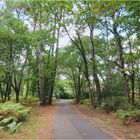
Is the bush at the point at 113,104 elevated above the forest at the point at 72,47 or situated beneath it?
situated beneath

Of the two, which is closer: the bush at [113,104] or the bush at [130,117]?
the bush at [130,117]

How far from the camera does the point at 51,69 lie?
4209 centimetres

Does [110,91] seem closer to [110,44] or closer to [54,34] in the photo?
[110,44]

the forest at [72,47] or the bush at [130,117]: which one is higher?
the forest at [72,47]

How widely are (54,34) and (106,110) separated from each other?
18.0m

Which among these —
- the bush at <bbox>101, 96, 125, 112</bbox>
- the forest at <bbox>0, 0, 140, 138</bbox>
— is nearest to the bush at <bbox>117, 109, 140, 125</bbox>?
the forest at <bbox>0, 0, 140, 138</bbox>

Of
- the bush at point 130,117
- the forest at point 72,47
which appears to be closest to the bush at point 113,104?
the forest at point 72,47

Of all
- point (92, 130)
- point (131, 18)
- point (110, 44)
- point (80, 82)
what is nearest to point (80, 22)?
point (110, 44)

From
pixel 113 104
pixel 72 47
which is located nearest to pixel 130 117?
pixel 113 104

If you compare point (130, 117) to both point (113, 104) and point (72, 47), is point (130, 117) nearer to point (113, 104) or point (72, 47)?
point (113, 104)

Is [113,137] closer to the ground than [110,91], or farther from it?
closer to the ground

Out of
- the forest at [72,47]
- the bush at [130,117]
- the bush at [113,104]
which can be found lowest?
the bush at [130,117]

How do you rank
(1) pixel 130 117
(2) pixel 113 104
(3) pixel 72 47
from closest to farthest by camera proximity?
(1) pixel 130 117, (2) pixel 113 104, (3) pixel 72 47

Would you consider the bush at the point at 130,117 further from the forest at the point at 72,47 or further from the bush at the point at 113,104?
the bush at the point at 113,104
